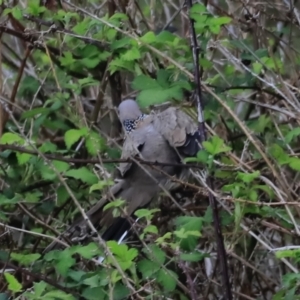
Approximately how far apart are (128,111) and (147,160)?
12.5 inches

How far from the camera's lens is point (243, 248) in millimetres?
2920

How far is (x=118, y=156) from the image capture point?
292 cm

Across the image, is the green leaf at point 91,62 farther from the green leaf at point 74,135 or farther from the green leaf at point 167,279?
the green leaf at point 167,279

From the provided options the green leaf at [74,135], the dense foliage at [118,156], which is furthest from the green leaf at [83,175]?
the green leaf at [74,135]

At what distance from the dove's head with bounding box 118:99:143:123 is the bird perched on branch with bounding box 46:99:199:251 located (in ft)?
0.14

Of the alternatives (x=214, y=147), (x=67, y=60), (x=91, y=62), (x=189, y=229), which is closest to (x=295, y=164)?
(x=214, y=147)

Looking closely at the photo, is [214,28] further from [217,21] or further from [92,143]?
[92,143]

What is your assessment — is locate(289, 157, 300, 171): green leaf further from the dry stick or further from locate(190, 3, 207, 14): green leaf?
locate(190, 3, 207, 14): green leaf

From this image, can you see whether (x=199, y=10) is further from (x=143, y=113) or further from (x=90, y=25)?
(x=143, y=113)

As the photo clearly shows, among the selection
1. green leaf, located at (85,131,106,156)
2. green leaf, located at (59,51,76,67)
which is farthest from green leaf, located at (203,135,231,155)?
green leaf, located at (59,51,76,67)

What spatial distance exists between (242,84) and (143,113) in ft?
1.52

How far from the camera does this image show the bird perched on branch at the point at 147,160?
8.96ft

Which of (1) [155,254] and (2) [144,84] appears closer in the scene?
(1) [155,254]

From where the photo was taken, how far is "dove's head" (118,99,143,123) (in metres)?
3.01
